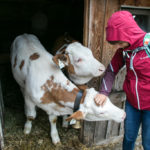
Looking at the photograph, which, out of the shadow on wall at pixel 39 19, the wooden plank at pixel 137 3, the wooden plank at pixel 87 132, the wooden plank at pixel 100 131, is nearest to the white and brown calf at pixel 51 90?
the wooden plank at pixel 87 132

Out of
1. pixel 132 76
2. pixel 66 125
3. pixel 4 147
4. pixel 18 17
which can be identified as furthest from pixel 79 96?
pixel 18 17

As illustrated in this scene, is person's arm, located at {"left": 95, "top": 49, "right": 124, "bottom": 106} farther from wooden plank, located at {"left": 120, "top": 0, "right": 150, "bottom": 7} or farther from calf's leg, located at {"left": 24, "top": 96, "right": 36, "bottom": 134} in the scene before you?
calf's leg, located at {"left": 24, "top": 96, "right": 36, "bottom": 134}

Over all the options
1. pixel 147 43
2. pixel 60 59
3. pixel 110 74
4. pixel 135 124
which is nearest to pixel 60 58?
pixel 60 59

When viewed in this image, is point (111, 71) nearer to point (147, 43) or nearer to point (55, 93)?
point (147, 43)

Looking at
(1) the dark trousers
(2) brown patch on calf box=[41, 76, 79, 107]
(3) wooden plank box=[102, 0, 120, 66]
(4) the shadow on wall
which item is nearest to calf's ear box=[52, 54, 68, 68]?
(2) brown patch on calf box=[41, 76, 79, 107]

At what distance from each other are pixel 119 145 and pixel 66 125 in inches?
42.8

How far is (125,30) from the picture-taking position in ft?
5.43

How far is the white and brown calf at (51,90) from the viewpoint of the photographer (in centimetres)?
204

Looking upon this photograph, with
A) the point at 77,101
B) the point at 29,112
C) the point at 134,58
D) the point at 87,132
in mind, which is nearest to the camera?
the point at 134,58

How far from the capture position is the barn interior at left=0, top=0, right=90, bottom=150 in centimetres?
314

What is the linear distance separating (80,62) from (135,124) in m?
1.09

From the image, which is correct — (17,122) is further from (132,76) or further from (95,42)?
(132,76)

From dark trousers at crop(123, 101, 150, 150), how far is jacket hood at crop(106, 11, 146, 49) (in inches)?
32.2

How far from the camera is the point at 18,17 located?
6.47 m
